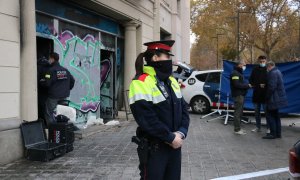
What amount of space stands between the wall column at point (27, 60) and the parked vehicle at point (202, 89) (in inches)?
328

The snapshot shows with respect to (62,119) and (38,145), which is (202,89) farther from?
(38,145)

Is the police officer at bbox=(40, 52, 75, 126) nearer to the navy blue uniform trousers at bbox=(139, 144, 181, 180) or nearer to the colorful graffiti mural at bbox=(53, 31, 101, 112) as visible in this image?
the colorful graffiti mural at bbox=(53, 31, 101, 112)

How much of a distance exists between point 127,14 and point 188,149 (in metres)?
6.26

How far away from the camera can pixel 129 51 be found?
571 inches

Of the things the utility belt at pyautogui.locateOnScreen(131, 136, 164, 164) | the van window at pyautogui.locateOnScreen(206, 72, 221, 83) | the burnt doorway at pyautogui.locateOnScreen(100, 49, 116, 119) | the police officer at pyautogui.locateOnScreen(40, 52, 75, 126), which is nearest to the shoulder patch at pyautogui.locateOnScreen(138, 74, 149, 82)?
the utility belt at pyautogui.locateOnScreen(131, 136, 164, 164)

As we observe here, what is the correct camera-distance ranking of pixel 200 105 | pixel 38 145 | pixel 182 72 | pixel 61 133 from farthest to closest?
pixel 182 72 < pixel 200 105 < pixel 61 133 < pixel 38 145

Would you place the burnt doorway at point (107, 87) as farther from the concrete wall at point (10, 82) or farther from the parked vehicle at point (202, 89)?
the concrete wall at point (10, 82)

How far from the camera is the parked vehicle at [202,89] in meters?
15.1

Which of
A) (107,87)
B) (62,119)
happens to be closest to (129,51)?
(107,87)

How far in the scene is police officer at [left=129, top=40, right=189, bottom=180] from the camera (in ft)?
12.7

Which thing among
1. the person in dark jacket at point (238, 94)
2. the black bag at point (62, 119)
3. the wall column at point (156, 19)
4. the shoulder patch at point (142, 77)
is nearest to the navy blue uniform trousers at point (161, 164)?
the shoulder patch at point (142, 77)

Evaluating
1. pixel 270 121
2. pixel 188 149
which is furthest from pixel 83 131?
pixel 270 121

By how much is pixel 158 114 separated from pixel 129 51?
1067 centimetres

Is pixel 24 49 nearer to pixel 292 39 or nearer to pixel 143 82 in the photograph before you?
pixel 143 82
